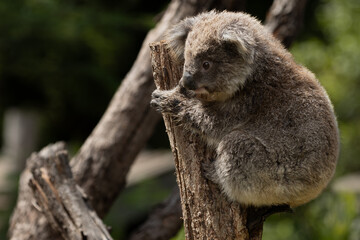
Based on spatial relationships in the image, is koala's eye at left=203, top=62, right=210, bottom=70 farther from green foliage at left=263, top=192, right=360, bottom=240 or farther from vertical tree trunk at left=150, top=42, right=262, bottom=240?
green foliage at left=263, top=192, right=360, bottom=240

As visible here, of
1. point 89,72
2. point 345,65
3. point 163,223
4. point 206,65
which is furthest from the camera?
point 345,65

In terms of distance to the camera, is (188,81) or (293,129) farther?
(293,129)

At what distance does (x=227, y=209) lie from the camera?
368 centimetres

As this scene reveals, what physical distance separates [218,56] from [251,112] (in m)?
0.45

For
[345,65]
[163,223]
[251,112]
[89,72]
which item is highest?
[89,72]

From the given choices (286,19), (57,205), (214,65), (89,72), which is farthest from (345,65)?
(214,65)

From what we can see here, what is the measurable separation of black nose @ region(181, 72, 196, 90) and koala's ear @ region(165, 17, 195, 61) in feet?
1.09

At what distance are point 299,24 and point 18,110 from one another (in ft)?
16.3

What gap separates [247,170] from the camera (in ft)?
12.2

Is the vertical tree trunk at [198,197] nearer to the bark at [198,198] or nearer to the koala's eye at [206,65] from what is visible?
the bark at [198,198]

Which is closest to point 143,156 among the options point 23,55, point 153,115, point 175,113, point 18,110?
point 18,110

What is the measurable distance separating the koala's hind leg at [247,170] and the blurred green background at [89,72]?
2.90 metres

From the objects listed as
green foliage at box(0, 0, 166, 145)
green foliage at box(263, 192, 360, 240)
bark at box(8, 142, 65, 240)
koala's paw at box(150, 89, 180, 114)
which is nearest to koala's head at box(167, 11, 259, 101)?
koala's paw at box(150, 89, 180, 114)

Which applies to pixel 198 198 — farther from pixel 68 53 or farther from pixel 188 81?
pixel 68 53
